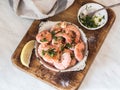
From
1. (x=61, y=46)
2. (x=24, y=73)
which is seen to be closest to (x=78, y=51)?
(x=61, y=46)

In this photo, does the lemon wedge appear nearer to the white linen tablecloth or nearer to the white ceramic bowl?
the white linen tablecloth

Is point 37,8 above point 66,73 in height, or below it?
above

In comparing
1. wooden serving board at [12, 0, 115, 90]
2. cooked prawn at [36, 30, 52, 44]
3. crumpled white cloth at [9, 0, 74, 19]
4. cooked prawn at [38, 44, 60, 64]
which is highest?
crumpled white cloth at [9, 0, 74, 19]

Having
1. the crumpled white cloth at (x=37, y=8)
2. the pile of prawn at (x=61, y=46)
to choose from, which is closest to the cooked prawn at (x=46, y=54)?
the pile of prawn at (x=61, y=46)

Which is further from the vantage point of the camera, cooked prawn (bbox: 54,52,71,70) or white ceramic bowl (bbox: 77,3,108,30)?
white ceramic bowl (bbox: 77,3,108,30)

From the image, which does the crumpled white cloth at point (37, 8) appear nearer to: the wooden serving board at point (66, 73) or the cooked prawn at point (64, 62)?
the wooden serving board at point (66, 73)

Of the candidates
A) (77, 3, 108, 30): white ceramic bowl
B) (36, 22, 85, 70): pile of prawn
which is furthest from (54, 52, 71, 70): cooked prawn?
(77, 3, 108, 30): white ceramic bowl

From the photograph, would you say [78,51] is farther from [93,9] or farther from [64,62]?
[93,9]
